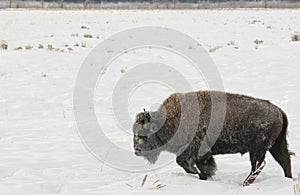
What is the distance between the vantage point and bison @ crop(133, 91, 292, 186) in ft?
19.9

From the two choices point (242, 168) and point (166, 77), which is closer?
point (242, 168)

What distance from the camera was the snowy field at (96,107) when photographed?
18.9ft

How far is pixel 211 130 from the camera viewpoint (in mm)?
6133

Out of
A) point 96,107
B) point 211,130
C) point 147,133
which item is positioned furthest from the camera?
point 96,107

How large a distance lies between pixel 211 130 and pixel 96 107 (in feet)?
16.7

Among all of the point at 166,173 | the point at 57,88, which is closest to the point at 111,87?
the point at 57,88

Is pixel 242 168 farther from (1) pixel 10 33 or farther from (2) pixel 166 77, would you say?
(1) pixel 10 33

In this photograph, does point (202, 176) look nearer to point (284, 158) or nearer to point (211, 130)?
point (211, 130)

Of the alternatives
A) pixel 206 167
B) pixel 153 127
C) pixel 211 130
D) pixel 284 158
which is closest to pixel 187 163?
pixel 206 167

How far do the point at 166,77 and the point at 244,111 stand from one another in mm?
8415

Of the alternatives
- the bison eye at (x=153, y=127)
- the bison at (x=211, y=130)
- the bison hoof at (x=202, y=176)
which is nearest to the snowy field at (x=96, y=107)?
the bison hoof at (x=202, y=176)

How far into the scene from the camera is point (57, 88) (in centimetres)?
1257

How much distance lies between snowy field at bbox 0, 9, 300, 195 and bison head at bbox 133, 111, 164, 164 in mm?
379

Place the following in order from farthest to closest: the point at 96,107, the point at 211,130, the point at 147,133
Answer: the point at 96,107 → the point at 147,133 → the point at 211,130
